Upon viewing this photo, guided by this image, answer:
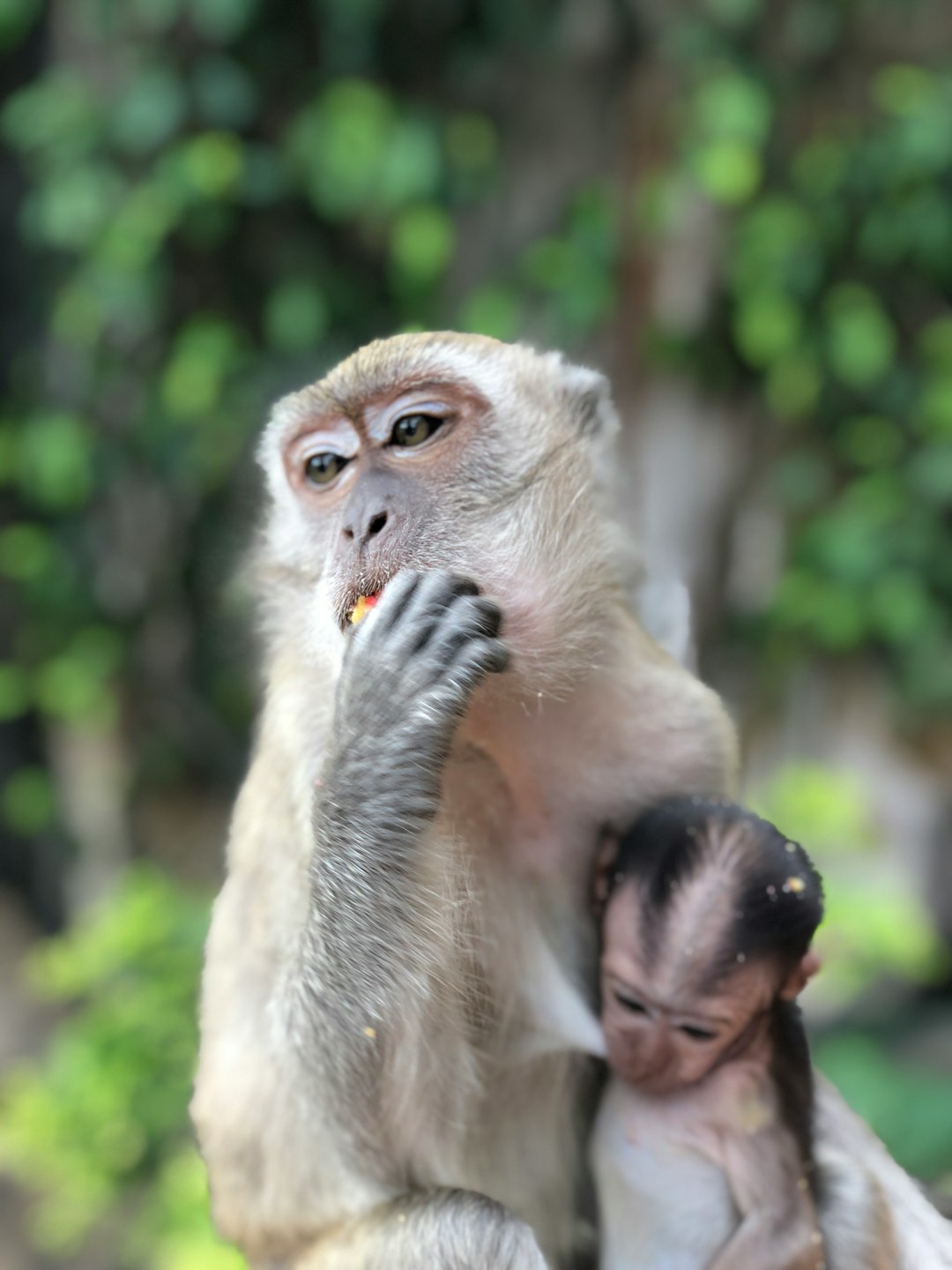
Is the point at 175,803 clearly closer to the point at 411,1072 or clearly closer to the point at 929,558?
the point at 929,558

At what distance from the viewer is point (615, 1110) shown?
4.85 ft

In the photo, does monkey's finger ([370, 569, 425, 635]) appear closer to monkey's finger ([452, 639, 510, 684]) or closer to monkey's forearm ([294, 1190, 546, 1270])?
monkey's finger ([452, 639, 510, 684])

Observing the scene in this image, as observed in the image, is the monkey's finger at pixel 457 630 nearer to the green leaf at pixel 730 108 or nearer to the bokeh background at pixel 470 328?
the bokeh background at pixel 470 328

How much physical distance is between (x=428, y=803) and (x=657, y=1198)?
587mm

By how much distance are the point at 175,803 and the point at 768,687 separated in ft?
7.36

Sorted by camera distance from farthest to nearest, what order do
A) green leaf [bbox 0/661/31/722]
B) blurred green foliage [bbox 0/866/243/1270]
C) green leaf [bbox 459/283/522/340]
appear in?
green leaf [bbox 0/661/31/722], green leaf [bbox 459/283/522/340], blurred green foliage [bbox 0/866/243/1270]

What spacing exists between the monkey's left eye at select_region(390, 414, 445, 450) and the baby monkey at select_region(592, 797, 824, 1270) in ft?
1.76

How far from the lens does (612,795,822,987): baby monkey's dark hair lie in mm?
1310

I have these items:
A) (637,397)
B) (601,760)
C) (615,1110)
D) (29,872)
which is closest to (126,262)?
(637,397)

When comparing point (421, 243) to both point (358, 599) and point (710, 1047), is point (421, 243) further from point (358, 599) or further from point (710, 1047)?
point (710, 1047)

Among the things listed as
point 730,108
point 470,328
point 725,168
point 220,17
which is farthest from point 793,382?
point 220,17

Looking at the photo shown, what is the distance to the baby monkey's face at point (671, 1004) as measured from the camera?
1.33 m

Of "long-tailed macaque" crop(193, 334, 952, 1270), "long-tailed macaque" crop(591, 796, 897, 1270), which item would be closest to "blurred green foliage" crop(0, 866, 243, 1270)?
"long-tailed macaque" crop(193, 334, 952, 1270)

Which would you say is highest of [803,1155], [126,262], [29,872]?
[126,262]
